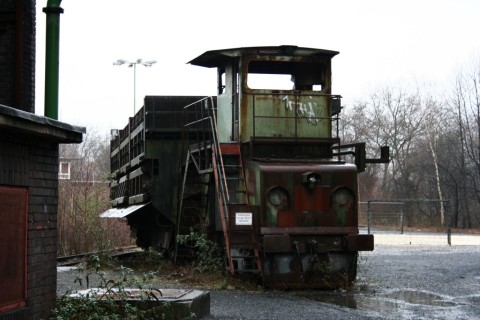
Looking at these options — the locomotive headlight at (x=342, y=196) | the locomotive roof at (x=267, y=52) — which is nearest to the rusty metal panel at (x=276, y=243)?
the locomotive headlight at (x=342, y=196)

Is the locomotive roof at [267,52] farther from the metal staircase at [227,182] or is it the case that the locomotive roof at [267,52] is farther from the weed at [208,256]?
the weed at [208,256]

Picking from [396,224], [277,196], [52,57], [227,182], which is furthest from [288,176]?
[396,224]

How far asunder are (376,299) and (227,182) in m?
3.53

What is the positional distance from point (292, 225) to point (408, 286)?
109 inches

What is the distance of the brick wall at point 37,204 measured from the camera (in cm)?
718

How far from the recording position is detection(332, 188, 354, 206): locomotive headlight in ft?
43.8

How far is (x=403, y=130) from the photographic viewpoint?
65.8 metres

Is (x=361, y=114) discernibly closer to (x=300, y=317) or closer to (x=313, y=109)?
(x=313, y=109)

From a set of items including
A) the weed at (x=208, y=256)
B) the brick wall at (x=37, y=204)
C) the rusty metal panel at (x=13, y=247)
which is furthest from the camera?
the weed at (x=208, y=256)

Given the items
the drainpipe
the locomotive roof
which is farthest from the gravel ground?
the locomotive roof

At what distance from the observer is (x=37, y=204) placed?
7.77m

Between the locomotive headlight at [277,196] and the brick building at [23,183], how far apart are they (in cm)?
512

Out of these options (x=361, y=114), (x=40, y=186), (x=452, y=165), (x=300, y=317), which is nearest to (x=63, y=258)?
(x=300, y=317)

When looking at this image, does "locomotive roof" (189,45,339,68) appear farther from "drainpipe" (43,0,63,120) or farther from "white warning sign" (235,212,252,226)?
"drainpipe" (43,0,63,120)
